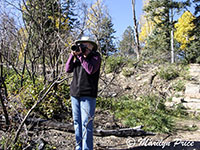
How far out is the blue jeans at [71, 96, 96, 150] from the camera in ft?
7.96

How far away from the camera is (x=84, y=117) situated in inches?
96.3

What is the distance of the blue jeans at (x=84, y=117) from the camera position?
7.96ft

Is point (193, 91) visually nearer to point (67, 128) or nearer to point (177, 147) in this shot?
point (177, 147)

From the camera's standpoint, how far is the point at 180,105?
245 inches

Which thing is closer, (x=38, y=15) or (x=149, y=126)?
(x=149, y=126)

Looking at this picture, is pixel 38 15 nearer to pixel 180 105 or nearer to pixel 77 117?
pixel 77 117

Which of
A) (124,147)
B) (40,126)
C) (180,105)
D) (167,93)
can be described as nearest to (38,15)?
(40,126)

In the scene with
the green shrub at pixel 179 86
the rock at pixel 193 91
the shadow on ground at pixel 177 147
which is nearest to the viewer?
the shadow on ground at pixel 177 147

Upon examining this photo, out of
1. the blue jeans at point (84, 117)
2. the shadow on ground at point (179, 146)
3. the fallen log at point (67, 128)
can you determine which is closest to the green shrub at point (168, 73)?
the shadow on ground at point (179, 146)

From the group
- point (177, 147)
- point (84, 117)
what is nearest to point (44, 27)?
point (84, 117)

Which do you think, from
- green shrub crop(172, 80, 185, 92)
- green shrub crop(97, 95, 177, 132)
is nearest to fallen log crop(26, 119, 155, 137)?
green shrub crop(97, 95, 177, 132)

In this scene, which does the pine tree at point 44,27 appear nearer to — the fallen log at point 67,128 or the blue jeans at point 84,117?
the fallen log at point 67,128

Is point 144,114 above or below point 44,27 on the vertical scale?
below

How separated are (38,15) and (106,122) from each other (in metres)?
3.07
